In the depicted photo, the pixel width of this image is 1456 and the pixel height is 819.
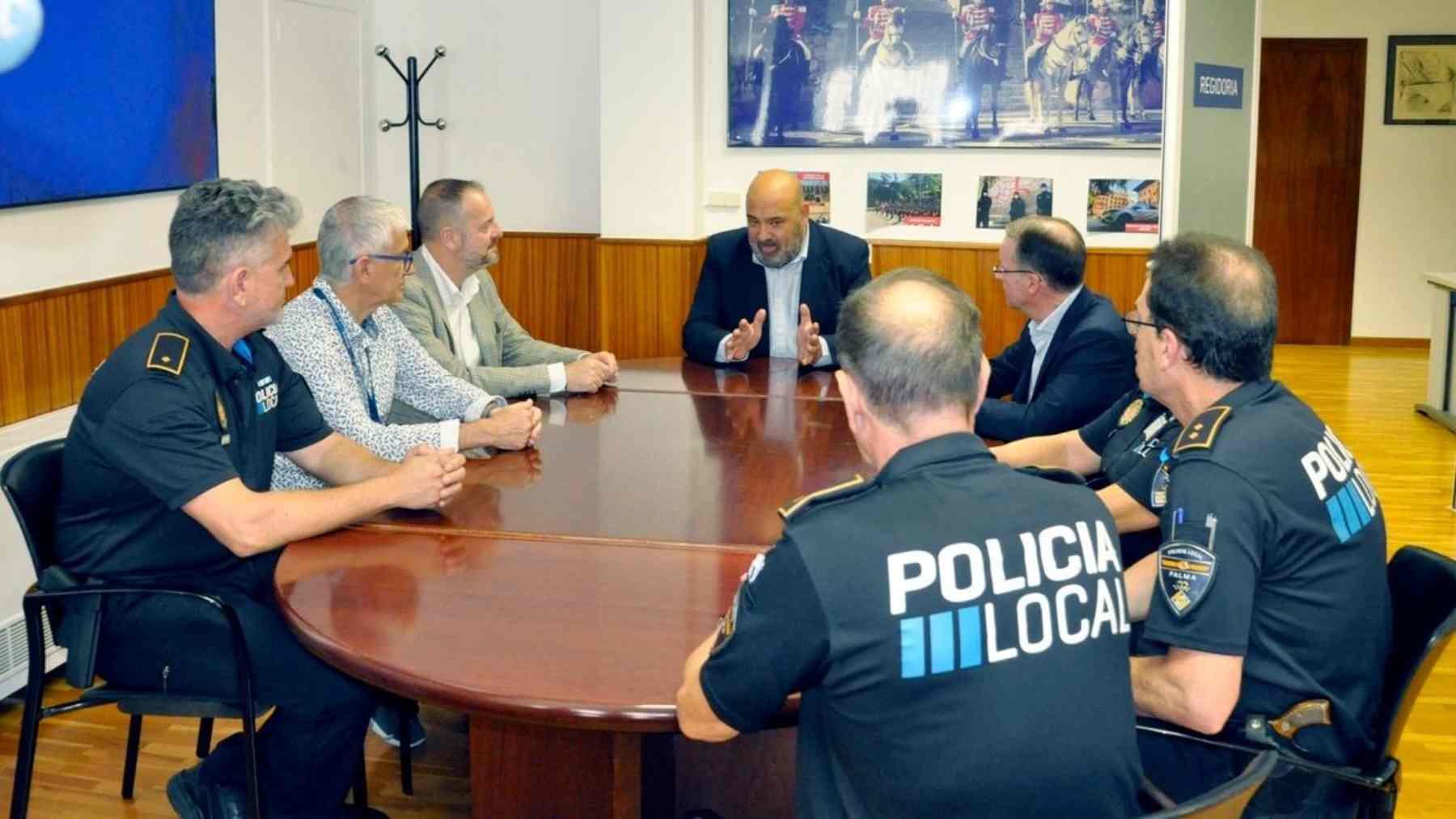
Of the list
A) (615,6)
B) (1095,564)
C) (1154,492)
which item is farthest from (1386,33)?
(1095,564)

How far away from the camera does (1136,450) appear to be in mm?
2855

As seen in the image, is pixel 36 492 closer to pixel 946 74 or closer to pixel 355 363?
pixel 355 363

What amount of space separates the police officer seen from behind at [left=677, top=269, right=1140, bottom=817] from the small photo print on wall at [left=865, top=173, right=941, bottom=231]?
16.7 ft

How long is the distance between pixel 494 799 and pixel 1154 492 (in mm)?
1230

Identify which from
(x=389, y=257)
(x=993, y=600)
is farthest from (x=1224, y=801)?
(x=389, y=257)

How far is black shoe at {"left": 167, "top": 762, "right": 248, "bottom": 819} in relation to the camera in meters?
2.72

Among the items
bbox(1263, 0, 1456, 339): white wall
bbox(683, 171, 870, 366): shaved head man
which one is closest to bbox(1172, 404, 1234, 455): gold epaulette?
bbox(683, 171, 870, 366): shaved head man

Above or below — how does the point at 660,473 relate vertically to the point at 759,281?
below

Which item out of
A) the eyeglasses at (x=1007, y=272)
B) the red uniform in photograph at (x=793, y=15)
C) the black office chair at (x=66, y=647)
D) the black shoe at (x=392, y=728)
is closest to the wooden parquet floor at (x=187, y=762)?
the black shoe at (x=392, y=728)

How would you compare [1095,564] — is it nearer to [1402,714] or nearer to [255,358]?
[1402,714]

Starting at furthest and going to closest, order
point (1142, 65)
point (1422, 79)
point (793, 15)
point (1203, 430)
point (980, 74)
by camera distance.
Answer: point (1422, 79), point (793, 15), point (980, 74), point (1142, 65), point (1203, 430)

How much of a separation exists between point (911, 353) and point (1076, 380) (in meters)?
2.04

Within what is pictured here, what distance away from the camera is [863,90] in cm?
665

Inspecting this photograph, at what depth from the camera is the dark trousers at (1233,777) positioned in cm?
213
